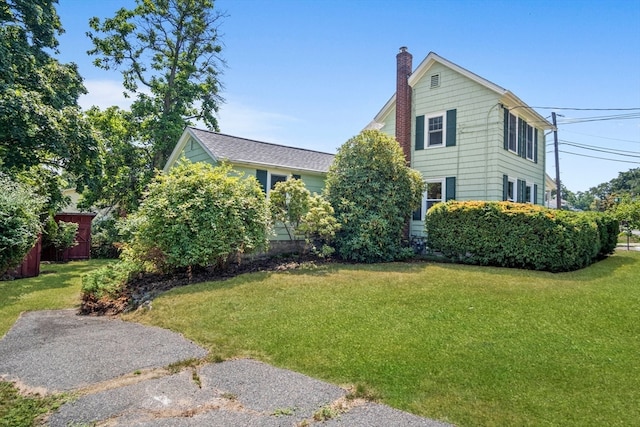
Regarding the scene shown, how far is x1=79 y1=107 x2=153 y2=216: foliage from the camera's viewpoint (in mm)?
18719

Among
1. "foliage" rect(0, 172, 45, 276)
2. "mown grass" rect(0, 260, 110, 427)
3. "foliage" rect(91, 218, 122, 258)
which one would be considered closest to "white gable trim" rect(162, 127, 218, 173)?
"foliage" rect(91, 218, 122, 258)

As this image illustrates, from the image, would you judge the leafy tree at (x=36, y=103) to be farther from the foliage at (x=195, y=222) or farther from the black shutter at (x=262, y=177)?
the black shutter at (x=262, y=177)

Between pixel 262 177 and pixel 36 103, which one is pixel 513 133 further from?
pixel 36 103

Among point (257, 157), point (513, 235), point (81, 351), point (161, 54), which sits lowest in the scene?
point (81, 351)

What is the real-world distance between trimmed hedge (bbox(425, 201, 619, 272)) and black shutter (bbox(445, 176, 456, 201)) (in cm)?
193

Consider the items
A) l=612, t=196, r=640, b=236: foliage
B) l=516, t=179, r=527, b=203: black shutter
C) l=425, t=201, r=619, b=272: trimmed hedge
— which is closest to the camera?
l=425, t=201, r=619, b=272: trimmed hedge

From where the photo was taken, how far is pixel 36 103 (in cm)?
1113

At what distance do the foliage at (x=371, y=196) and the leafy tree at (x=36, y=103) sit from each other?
8.89 m

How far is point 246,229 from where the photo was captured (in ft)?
30.0

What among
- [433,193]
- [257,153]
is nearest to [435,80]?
[433,193]

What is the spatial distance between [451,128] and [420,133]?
4.18 feet

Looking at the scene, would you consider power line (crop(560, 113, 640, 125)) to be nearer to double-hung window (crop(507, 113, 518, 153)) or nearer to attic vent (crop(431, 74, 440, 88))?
double-hung window (crop(507, 113, 518, 153))

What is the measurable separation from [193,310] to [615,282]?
29.8ft

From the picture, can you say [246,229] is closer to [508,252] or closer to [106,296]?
[106,296]
